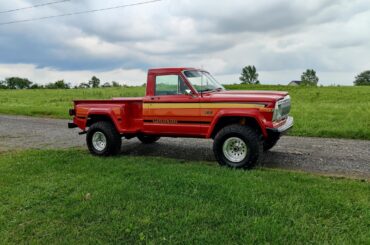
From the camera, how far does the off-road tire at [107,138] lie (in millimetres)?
8273

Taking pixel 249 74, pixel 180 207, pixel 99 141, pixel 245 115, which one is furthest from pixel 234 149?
pixel 249 74

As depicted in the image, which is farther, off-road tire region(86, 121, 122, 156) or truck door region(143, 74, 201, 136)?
off-road tire region(86, 121, 122, 156)

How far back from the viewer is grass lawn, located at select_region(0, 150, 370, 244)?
4117 mm

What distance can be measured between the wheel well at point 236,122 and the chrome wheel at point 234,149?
388 millimetres

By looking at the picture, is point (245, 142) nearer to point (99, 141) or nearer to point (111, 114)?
point (111, 114)

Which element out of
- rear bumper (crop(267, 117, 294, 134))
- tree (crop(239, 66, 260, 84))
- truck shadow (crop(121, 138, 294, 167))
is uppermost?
tree (crop(239, 66, 260, 84))

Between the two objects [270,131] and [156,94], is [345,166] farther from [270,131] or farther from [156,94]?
[156,94]

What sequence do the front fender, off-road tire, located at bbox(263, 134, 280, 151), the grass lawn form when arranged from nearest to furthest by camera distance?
the grass lawn < the front fender < off-road tire, located at bbox(263, 134, 280, 151)

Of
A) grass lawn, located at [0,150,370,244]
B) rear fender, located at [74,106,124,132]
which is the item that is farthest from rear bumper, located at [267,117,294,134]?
rear fender, located at [74,106,124,132]

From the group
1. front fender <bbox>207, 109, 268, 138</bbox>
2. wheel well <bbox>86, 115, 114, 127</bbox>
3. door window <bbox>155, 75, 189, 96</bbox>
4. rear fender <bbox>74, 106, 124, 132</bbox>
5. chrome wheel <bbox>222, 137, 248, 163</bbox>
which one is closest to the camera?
front fender <bbox>207, 109, 268, 138</bbox>

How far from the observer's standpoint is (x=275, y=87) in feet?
117

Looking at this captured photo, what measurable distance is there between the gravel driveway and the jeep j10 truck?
0.66 meters

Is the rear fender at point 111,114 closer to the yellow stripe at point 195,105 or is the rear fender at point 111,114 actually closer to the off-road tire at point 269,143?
the yellow stripe at point 195,105

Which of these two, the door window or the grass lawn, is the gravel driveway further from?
the door window
